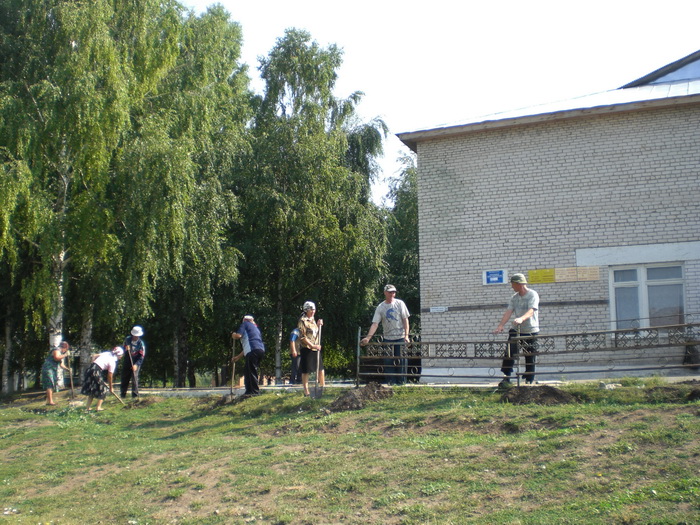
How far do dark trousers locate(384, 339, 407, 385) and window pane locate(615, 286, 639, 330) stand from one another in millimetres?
4624

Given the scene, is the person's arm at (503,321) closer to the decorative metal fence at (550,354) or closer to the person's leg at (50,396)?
the decorative metal fence at (550,354)

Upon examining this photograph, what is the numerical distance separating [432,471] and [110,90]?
12.0m

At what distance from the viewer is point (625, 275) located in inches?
559

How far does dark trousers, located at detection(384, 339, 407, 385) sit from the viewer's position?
12016 mm

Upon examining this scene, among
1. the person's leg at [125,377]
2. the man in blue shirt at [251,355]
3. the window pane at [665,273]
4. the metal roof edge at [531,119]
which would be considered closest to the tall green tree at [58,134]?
the person's leg at [125,377]

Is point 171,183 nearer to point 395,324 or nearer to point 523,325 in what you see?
point 395,324

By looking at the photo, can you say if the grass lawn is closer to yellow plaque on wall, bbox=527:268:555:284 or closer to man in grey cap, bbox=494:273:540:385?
man in grey cap, bbox=494:273:540:385

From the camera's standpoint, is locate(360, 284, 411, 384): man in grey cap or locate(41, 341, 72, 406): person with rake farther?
locate(41, 341, 72, 406): person with rake

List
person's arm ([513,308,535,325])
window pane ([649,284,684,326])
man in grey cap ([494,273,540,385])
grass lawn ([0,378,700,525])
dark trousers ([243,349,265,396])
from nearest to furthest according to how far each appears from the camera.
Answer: grass lawn ([0,378,700,525]) < person's arm ([513,308,535,325]) < man in grey cap ([494,273,540,385]) < dark trousers ([243,349,265,396]) < window pane ([649,284,684,326])

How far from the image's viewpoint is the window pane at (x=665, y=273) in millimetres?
13906

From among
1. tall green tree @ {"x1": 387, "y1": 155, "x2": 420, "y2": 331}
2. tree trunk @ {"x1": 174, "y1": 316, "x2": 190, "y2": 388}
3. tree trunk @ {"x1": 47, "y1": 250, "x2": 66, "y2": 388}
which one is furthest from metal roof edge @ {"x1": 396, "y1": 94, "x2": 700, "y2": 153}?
tree trunk @ {"x1": 174, "y1": 316, "x2": 190, "y2": 388}

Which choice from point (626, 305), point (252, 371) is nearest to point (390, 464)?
point (252, 371)

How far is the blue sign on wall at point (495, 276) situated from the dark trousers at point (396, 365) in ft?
11.3

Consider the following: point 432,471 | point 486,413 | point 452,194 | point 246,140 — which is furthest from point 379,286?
point 432,471
